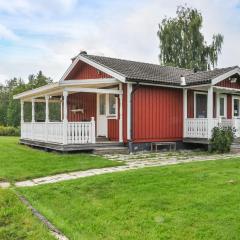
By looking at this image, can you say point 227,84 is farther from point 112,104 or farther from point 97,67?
point 97,67

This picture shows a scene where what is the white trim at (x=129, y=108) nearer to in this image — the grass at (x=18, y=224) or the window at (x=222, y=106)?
the window at (x=222, y=106)

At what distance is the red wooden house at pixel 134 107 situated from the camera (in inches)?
528

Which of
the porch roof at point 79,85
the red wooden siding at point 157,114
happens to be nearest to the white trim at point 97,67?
the porch roof at point 79,85

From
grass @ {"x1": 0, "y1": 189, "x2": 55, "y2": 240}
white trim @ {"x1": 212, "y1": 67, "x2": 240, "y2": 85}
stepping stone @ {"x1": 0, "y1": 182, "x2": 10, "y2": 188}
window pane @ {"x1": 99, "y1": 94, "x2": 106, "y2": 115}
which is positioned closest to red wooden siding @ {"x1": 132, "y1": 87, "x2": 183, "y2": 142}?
white trim @ {"x1": 212, "y1": 67, "x2": 240, "y2": 85}

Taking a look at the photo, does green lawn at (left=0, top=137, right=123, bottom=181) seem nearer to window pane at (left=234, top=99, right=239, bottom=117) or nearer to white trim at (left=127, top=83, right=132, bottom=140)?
white trim at (left=127, top=83, right=132, bottom=140)

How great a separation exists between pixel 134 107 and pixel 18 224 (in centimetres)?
924

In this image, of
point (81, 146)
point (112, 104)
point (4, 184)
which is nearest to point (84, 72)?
point (112, 104)

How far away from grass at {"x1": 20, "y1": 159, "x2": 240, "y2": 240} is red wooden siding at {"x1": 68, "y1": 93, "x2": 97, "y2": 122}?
870 cm

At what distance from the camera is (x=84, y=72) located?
17516 millimetres

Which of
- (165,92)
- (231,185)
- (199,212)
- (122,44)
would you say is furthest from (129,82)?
(122,44)

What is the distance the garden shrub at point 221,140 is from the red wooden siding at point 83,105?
17.6ft

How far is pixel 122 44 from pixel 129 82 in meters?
22.2

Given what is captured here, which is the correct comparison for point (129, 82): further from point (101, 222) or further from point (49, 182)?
point (101, 222)

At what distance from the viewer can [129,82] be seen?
13484mm
